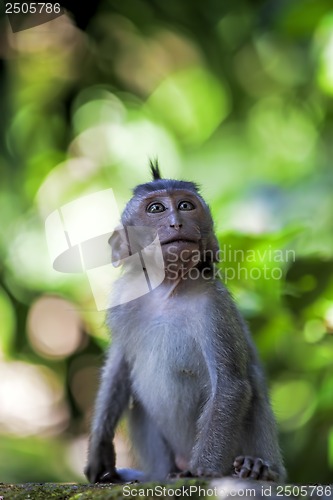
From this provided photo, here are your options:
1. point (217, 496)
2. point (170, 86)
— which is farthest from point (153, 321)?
point (170, 86)

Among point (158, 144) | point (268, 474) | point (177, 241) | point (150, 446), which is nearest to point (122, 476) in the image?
point (150, 446)

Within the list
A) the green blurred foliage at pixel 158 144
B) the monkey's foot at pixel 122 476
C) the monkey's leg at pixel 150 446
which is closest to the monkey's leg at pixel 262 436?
the monkey's leg at pixel 150 446

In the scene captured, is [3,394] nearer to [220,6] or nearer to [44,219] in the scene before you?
[44,219]

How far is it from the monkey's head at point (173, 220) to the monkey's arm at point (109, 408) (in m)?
0.79

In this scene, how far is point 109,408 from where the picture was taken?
17.0 feet

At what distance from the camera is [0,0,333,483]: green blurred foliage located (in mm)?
6715

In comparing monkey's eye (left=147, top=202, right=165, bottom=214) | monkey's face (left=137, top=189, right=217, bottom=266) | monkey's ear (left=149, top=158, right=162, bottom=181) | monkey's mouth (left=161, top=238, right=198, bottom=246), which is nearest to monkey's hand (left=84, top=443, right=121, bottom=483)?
monkey's face (left=137, top=189, right=217, bottom=266)

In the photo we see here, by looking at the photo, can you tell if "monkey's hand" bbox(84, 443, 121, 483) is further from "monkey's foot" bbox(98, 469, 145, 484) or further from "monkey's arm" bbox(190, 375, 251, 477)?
"monkey's arm" bbox(190, 375, 251, 477)

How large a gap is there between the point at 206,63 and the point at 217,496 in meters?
7.03

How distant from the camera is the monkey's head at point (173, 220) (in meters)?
4.56

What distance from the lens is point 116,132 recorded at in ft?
29.1

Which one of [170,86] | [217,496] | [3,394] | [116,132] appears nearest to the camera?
[217,496]

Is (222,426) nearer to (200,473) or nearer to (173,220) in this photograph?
(200,473)

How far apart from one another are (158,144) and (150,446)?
4.36 meters
